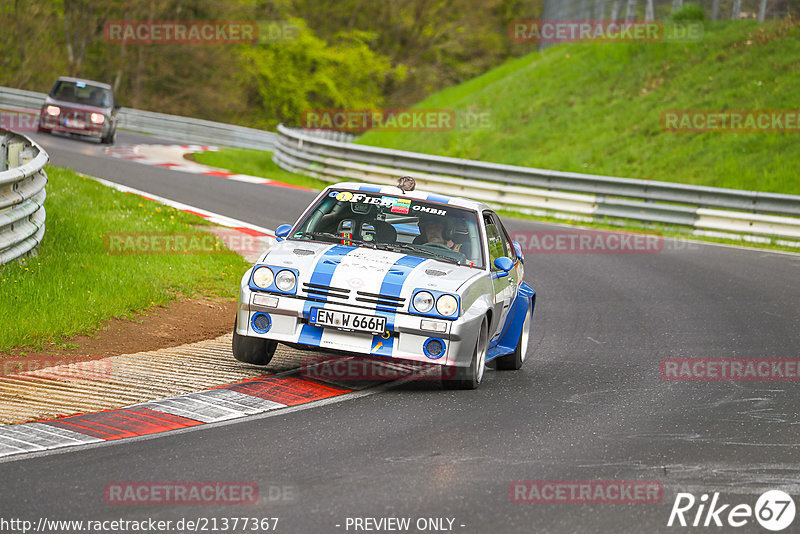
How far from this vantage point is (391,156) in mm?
24859

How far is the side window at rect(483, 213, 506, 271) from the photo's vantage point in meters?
8.97

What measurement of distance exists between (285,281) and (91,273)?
3.64 m

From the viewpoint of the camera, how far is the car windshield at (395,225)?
28.5 feet

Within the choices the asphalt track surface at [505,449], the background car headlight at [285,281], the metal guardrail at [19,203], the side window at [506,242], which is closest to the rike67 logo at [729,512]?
the asphalt track surface at [505,449]

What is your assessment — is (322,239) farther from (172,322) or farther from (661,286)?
(661,286)

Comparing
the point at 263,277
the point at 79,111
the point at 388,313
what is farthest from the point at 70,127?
the point at 388,313

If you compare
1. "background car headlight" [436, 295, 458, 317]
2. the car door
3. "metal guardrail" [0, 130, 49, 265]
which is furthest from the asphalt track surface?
"metal guardrail" [0, 130, 49, 265]

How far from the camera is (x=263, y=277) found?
7922 millimetres

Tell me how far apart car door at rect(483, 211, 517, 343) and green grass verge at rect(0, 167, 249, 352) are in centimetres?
343

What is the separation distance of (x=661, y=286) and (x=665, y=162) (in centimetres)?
1146

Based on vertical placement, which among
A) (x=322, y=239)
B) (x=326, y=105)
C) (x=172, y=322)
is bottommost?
(x=172, y=322)

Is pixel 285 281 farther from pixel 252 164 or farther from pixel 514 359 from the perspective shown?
pixel 252 164

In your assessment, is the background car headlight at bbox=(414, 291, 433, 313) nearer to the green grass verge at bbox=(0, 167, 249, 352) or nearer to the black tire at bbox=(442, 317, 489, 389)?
the black tire at bbox=(442, 317, 489, 389)

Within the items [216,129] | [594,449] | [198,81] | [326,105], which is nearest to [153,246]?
[594,449]
